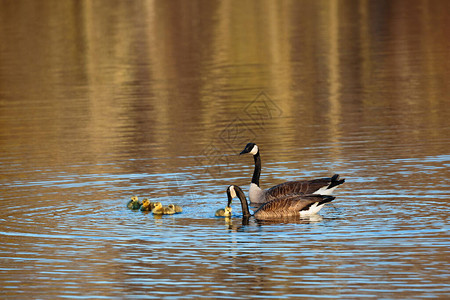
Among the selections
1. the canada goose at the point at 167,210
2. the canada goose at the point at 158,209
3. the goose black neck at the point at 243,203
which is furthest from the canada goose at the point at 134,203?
the goose black neck at the point at 243,203

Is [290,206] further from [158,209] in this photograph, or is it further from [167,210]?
[158,209]

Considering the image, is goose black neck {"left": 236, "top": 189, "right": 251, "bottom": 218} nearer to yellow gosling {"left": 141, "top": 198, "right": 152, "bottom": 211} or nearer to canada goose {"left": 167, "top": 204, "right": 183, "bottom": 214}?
canada goose {"left": 167, "top": 204, "right": 183, "bottom": 214}

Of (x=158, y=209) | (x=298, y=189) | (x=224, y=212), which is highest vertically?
(x=298, y=189)

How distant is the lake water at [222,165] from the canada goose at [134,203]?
12.2 inches

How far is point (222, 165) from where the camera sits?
2233 centimetres

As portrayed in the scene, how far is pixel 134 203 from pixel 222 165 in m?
4.88

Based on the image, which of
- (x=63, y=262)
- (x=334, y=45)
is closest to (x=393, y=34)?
(x=334, y=45)

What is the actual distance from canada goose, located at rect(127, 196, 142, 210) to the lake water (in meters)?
0.31

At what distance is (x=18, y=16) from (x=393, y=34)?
4390 cm

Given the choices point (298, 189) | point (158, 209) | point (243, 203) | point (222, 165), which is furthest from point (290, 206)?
point (222, 165)

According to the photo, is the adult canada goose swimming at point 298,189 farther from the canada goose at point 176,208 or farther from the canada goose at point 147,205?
the canada goose at point 147,205

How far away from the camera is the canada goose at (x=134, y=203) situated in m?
17.8

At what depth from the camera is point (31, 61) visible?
5088 centimetres

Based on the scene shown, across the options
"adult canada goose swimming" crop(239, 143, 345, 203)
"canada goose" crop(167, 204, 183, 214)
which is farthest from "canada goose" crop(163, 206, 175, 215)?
"adult canada goose swimming" crop(239, 143, 345, 203)
